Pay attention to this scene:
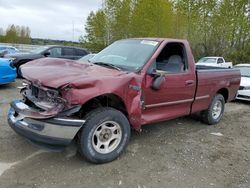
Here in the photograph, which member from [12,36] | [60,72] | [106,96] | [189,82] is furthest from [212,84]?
[12,36]

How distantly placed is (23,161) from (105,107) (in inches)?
53.8

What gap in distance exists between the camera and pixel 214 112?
6.59 metres

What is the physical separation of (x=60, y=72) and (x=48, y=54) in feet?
34.5

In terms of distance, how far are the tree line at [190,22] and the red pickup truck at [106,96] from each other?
2459 cm

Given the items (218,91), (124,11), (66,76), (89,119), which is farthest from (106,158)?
(124,11)

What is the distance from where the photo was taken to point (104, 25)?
1318 inches

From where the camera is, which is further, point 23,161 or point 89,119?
point 23,161

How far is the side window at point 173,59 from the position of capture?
17.6 ft

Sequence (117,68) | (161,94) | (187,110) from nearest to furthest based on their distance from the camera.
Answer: (117,68)
(161,94)
(187,110)

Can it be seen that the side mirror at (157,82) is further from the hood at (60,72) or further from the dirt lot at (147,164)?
the dirt lot at (147,164)

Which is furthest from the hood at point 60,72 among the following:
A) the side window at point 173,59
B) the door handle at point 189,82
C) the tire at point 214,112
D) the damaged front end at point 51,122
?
the tire at point 214,112

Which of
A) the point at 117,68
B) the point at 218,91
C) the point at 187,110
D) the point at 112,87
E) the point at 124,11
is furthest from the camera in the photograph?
the point at 124,11

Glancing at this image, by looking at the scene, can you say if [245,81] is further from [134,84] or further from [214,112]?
[134,84]

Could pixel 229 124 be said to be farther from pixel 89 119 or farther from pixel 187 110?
pixel 89 119
